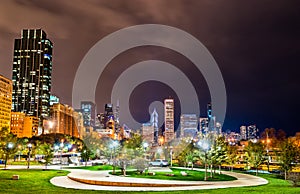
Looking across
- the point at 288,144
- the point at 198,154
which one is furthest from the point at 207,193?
the point at 288,144

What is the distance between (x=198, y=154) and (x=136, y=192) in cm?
1255

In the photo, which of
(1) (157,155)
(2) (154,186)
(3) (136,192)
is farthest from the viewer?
(1) (157,155)

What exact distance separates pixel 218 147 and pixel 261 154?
10.2 metres

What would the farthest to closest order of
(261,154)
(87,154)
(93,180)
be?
1. (87,154)
2. (261,154)
3. (93,180)

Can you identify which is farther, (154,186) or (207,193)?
(154,186)

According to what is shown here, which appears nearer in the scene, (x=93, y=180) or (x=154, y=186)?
(x=154, y=186)

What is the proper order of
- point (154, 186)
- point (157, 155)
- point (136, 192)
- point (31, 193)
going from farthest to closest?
point (157, 155) → point (154, 186) → point (136, 192) → point (31, 193)

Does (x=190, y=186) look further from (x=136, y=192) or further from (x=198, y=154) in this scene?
(x=198, y=154)

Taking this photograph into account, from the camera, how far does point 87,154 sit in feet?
175

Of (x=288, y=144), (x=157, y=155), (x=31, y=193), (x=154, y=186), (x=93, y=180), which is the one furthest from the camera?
(x=157, y=155)

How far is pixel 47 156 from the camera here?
39.5 m

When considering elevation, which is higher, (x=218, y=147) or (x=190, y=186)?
(x=218, y=147)

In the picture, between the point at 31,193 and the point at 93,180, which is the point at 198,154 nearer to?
the point at 93,180

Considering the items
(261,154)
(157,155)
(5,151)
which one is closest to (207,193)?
(261,154)
